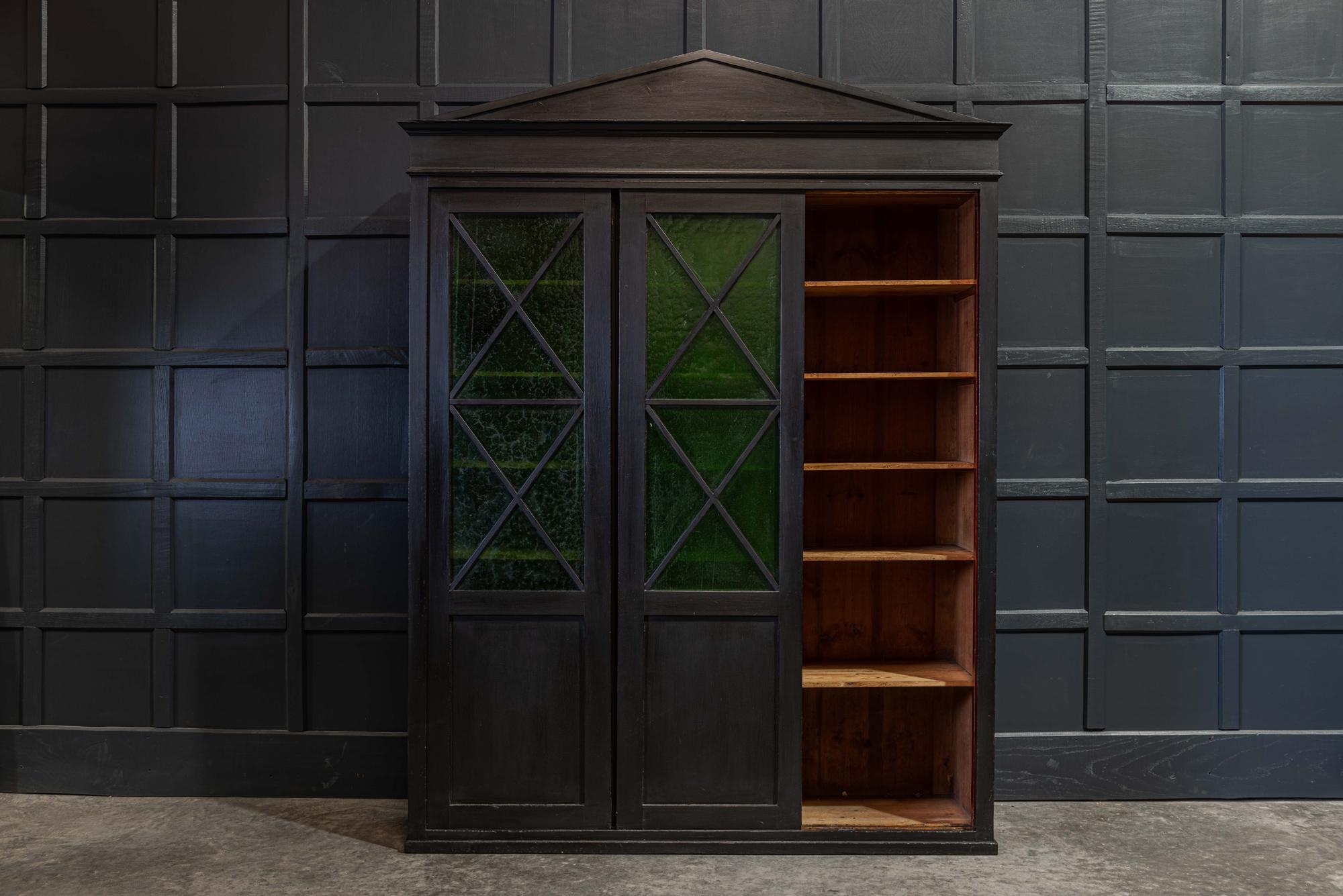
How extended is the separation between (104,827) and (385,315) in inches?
93.2

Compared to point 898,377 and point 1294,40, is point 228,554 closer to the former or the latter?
point 898,377

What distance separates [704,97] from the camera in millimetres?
3057

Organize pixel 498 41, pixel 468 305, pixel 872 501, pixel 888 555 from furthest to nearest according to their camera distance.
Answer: pixel 498 41
pixel 872 501
pixel 888 555
pixel 468 305

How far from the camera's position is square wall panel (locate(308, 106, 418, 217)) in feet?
12.0

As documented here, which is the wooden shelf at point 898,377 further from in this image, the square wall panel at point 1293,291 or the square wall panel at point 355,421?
the square wall panel at point 355,421

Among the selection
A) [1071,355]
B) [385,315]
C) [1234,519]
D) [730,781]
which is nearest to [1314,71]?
[1071,355]

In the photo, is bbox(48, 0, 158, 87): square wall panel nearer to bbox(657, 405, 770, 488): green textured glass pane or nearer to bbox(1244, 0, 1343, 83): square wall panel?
bbox(657, 405, 770, 488): green textured glass pane

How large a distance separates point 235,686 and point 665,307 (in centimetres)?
255

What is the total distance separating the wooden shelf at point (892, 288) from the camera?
3107mm

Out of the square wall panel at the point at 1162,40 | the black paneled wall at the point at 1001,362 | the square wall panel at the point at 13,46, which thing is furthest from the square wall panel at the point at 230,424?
the square wall panel at the point at 1162,40

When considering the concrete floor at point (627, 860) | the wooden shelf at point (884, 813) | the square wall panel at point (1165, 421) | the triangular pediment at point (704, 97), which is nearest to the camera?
the concrete floor at point (627, 860)

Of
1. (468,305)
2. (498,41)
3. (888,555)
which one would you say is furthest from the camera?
(498,41)

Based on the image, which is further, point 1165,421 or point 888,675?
point 1165,421

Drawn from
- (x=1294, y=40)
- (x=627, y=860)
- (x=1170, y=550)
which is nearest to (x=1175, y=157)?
(x=1294, y=40)
